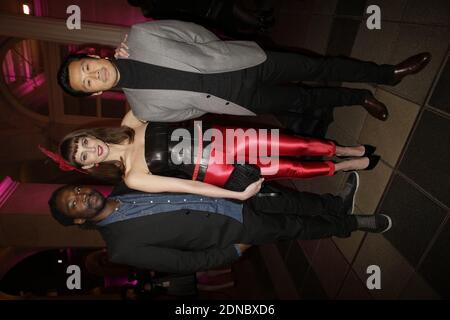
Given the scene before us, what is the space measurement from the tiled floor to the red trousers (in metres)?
0.55

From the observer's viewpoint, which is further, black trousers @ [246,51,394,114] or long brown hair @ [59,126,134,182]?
black trousers @ [246,51,394,114]

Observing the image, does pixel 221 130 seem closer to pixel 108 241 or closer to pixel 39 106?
pixel 108 241

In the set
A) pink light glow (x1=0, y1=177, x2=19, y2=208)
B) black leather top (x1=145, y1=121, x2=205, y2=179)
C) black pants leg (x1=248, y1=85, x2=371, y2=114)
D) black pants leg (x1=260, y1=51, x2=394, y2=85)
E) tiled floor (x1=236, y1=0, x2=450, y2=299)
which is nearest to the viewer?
black leather top (x1=145, y1=121, x2=205, y2=179)

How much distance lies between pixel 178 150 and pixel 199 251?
72cm

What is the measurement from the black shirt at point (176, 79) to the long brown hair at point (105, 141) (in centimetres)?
32

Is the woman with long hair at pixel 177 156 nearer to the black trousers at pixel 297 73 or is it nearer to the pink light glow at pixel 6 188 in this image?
the black trousers at pixel 297 73

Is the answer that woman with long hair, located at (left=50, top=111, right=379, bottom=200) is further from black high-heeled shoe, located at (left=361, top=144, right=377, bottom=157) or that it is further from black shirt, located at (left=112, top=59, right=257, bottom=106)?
black high-heeled shoe, located at (left=361, top=144, right=377, bottom=157)

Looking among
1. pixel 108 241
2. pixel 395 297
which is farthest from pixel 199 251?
pixel 395 297

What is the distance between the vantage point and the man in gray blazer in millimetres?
1787

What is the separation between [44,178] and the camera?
5.93 m

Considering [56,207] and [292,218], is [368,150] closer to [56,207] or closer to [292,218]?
[292,218]

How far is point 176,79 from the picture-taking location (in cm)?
184

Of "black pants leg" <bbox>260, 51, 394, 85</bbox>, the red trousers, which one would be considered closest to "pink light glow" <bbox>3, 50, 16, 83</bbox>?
the red trousers

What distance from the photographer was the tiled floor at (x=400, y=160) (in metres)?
2.02
